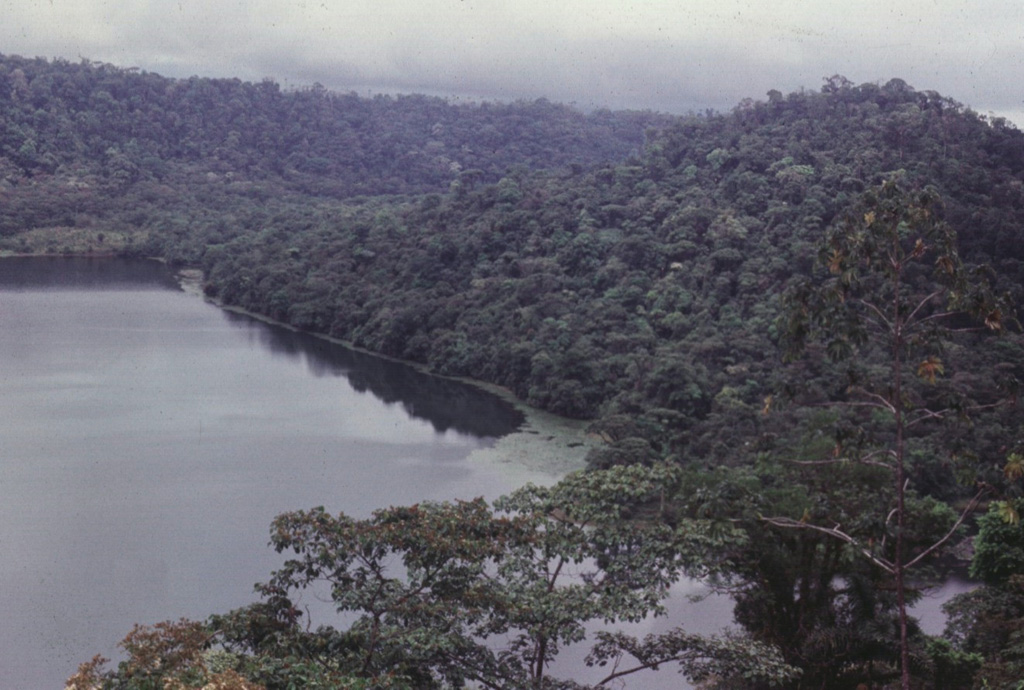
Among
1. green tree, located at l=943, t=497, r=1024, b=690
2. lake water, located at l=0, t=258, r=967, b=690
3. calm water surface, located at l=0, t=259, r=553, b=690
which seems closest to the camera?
green tree, located at l=943, t=497, r=1024, b=690

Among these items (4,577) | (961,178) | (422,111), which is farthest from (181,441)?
(422,111)

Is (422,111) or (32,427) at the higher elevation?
(422,111)

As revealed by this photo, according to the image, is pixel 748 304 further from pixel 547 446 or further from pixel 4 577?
pixel 4 577

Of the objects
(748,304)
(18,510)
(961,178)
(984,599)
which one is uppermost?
(961,178)

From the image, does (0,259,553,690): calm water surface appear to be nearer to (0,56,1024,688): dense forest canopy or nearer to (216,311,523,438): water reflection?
(216,311,523,438): water reflection

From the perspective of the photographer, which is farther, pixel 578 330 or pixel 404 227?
pixel 404 227

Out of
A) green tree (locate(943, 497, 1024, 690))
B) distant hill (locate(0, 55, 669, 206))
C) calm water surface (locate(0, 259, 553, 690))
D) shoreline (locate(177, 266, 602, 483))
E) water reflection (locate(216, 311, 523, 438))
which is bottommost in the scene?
calm water surface (locate(0, 259, 553, 690))

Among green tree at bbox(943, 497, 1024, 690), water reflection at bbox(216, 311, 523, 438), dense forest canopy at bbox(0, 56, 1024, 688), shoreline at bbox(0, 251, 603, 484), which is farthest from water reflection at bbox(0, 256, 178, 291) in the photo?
green tree at bbox(943, 497, 1024, 690)

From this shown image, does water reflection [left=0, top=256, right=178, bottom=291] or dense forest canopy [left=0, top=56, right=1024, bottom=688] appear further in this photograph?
water reflection [left=0, top=256, right=178, bottom=291]
